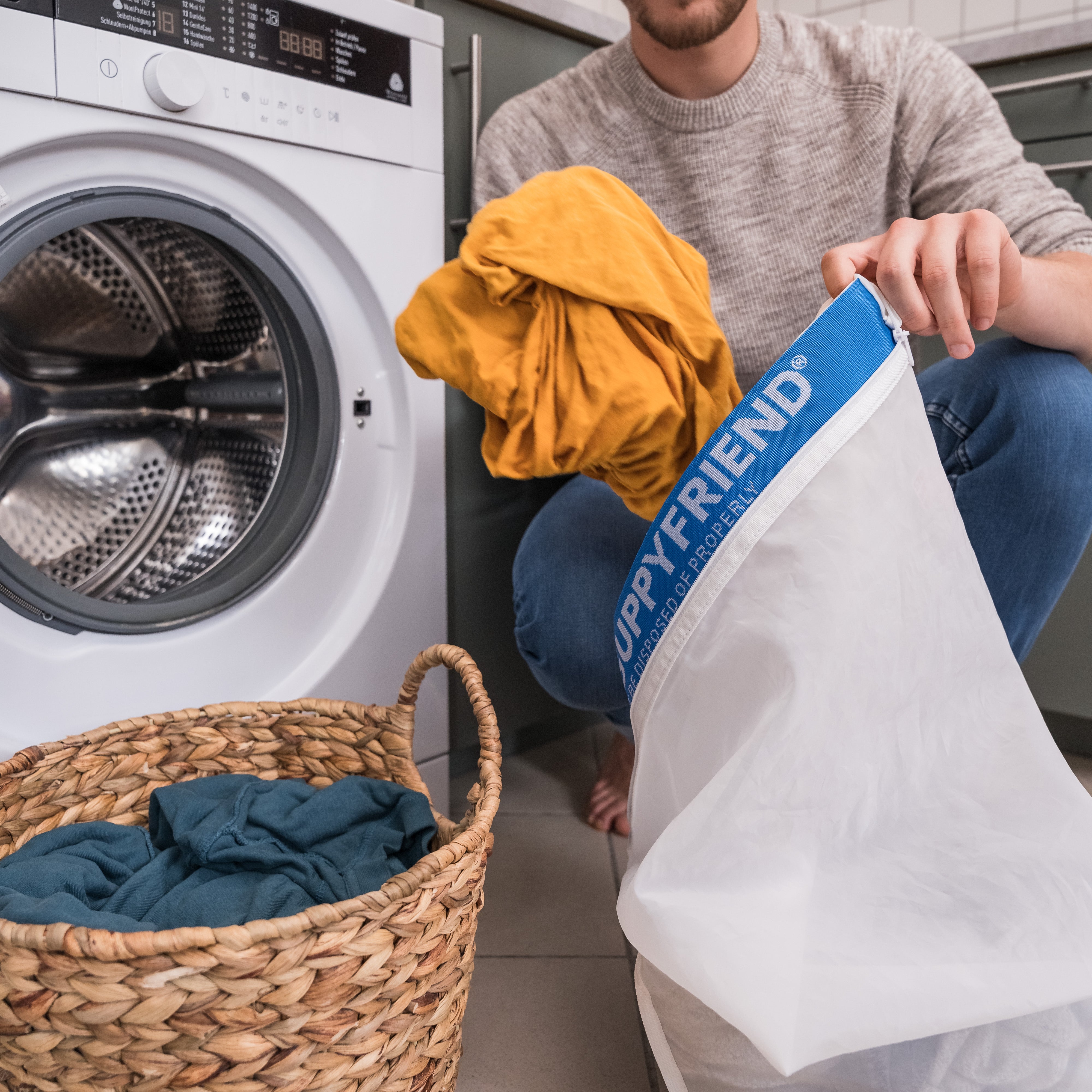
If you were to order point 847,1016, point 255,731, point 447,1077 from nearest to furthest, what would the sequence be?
point 847,1016 → point 447,1077 → point 255,731

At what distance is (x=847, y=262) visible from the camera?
582 millimetres

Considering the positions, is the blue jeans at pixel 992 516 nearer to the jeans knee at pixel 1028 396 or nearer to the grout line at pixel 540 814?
the jeans knee at pixel 1028 396

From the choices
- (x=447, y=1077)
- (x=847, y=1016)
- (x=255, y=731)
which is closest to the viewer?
(x=847, y=1016)

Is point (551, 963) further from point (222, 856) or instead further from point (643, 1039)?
point (222, 856)

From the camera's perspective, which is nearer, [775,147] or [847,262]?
[847,262]

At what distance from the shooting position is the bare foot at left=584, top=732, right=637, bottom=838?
1.07 m

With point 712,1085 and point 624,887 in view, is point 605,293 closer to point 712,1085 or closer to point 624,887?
point 624,887

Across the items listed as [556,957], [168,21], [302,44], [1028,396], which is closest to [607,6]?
[302,44]

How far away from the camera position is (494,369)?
0.67 meters

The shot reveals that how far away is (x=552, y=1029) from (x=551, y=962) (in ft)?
0.29

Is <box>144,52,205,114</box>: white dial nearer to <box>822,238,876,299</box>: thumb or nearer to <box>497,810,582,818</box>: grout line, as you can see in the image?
<box>822,238,876,299</box>: thumb

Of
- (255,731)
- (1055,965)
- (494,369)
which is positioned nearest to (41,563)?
(255,731)

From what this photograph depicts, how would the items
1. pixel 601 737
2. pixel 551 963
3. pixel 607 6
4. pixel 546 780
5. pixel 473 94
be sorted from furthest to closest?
pixel 607 6 < pixel 601 737 < pixel 546 780 < pixel 473 94 < pixel 551 963

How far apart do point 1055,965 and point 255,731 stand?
23.5 inches
